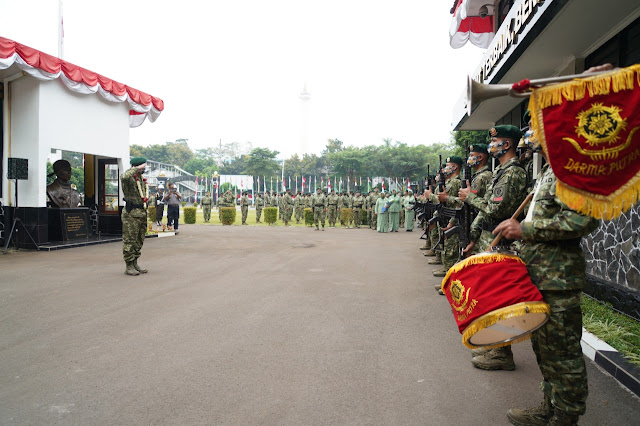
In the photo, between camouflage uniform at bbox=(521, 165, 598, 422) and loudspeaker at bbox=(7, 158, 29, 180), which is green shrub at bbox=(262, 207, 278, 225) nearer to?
loudspeaker at bbox=(7, 158, 29, 180)

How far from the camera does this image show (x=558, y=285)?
2.28m

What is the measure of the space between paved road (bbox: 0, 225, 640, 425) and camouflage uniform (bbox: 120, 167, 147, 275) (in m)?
0.45

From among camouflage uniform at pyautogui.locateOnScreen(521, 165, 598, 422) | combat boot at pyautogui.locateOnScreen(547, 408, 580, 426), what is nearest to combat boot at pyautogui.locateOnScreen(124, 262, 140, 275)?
camouflage uniform at pyautogui.locateOnScreen(521, 165, 598, 422)

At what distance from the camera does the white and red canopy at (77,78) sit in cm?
891

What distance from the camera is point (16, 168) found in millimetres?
9484

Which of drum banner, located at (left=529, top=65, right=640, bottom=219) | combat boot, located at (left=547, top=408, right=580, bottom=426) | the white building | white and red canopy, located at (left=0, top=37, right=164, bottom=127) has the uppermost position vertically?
white and red canopy, located at (left=0, top=37, right=164, bottom=127)

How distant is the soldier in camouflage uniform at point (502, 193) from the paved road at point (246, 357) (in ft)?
0.42

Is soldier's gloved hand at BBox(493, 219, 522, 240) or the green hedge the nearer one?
soldier's gloved hand at BBox(493, 219, 522, 240)

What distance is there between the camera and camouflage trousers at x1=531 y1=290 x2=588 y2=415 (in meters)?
2.22

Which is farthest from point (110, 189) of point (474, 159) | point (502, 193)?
point (502, 193)

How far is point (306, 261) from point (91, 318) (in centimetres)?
488

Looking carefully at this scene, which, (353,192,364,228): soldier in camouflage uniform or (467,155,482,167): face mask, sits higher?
(467,155,482,167): face mask

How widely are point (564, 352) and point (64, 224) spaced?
11.9m

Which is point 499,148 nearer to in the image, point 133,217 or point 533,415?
point 533,415
